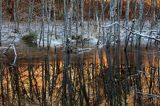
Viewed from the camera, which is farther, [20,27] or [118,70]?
[20,27]

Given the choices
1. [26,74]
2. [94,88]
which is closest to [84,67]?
[26,74]

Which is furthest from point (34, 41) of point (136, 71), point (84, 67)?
point (136, 71)

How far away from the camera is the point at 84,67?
1925cm

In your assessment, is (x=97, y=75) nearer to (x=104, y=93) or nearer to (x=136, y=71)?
(x=136, y=71)

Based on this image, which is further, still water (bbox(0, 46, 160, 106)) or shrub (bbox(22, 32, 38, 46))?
shrub (bbox(22, 32, 38, 46))

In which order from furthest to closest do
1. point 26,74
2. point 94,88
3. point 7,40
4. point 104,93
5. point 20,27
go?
point 20,27, point 7,40, point 26,74, point 94,88, point 104,93

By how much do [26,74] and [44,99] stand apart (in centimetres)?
542

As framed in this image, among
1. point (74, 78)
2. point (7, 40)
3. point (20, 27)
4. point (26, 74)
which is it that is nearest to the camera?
point (74, 78)

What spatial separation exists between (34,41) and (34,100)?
22550mm

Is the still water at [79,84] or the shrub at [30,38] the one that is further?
the shrub at [30,38]

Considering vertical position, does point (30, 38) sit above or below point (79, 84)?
below

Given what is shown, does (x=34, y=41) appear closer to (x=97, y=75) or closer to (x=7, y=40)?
(x=7, y=40)

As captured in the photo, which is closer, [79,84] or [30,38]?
[79,84]

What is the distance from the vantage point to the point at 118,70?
59.4ft
